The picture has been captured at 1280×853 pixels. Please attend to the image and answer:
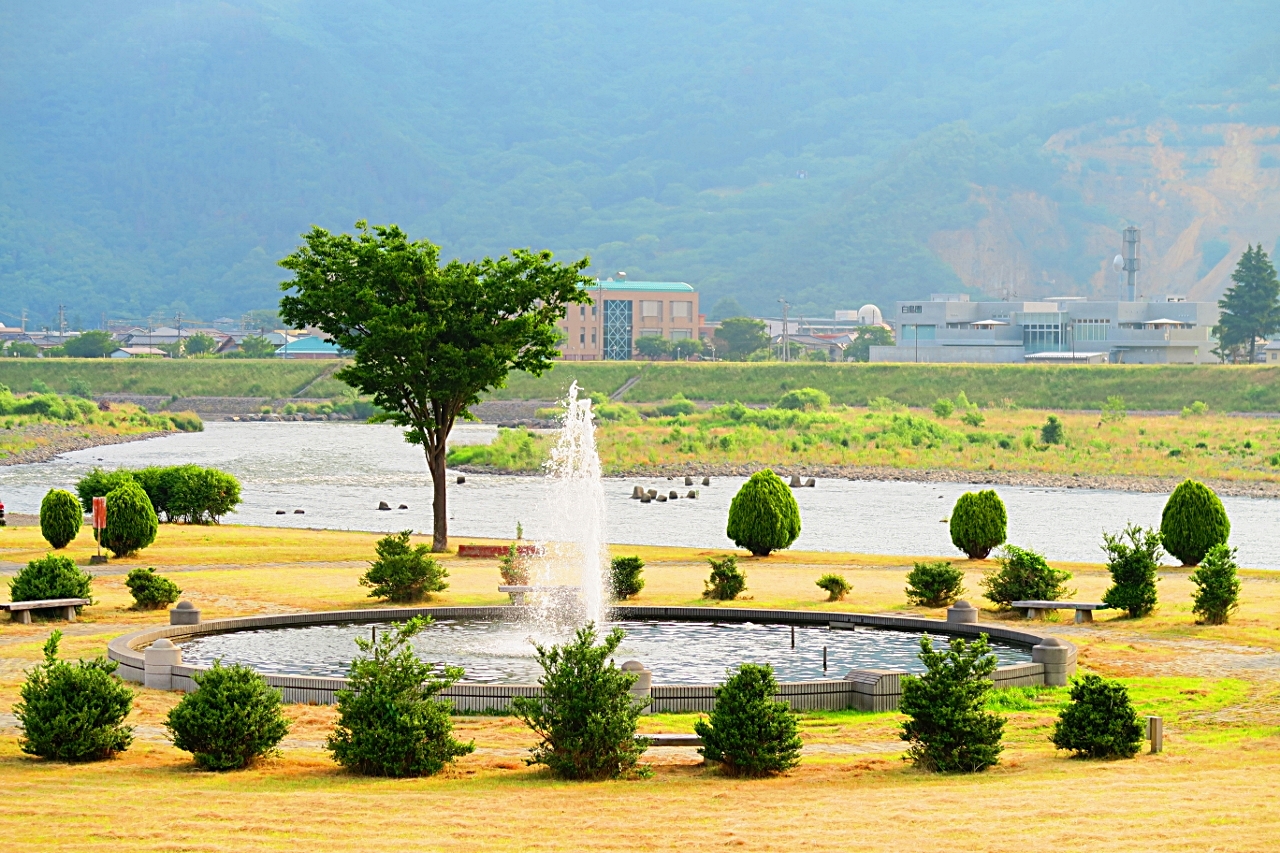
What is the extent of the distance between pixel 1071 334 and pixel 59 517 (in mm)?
141319

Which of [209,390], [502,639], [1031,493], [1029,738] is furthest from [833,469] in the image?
[209,390]

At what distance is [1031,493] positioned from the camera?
77.4 metres

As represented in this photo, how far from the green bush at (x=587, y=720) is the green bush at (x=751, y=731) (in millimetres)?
742

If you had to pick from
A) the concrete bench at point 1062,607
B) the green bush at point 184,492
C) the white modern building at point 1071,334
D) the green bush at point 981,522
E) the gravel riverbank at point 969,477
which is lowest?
the concrete bench at point 1062,607

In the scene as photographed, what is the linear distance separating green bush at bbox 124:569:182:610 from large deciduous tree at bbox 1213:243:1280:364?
5786 inches

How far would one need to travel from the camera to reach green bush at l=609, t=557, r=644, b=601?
93.5ft

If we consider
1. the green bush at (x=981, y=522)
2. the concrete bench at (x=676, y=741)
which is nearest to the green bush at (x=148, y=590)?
the concrete bench at (x=676, y=741)

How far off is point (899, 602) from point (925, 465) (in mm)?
64590

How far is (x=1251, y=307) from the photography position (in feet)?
518

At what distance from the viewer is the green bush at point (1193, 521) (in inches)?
1373

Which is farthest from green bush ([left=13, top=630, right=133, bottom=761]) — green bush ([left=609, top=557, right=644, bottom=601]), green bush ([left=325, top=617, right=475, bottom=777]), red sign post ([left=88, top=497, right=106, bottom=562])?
red sign post ([left=88, top=497, right=106, bottom=562])

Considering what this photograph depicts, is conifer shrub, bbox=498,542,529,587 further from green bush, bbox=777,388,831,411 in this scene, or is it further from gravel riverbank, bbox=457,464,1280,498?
green bush, bbox=777,388,831,411

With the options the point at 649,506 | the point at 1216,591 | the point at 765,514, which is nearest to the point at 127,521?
the point at 765,514

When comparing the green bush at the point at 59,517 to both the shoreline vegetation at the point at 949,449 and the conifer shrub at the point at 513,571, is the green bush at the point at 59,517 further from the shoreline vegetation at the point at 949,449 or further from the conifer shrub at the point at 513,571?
the shoreline vegetation at the point at 949,449
